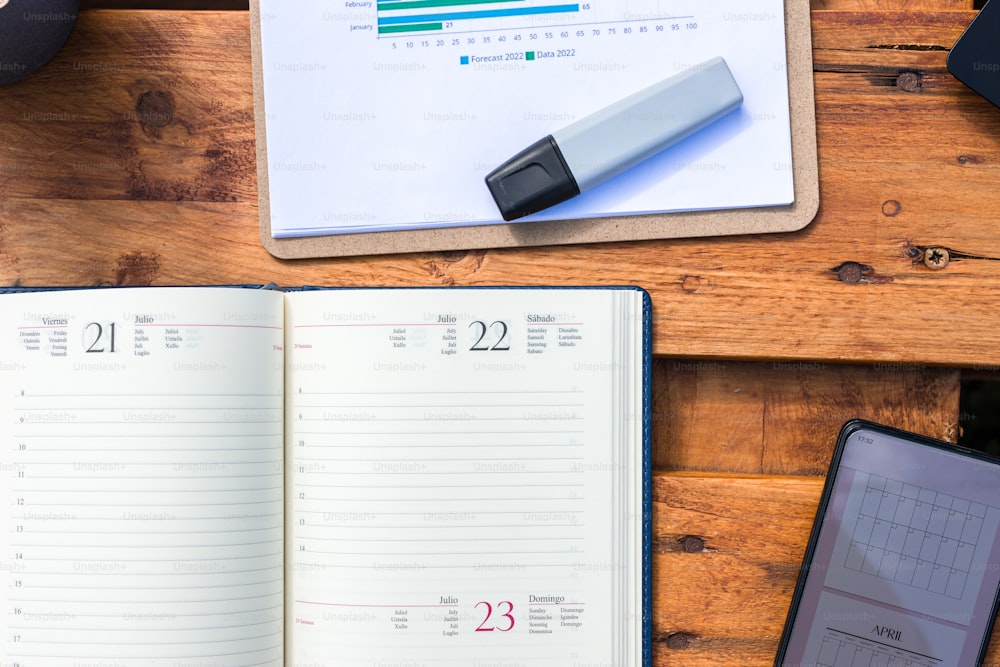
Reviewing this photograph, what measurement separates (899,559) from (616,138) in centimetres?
34

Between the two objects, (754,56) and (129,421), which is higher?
(754,56)

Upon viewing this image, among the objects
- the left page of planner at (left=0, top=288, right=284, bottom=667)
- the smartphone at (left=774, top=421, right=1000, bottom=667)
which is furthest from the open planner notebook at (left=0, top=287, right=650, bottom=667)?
the smartphone at (left=774, top=421, right=1000, bottom=667)

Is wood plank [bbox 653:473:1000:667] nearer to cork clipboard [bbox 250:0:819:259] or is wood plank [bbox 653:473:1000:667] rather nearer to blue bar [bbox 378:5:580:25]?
cork clipboard [bbox 250:0:819:259]

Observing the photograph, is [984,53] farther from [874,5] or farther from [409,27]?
[409,27]

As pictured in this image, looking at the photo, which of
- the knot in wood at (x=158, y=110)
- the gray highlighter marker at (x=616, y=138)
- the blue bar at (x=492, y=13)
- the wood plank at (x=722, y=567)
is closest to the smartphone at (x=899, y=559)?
the wood plank at (x=722, y=567)

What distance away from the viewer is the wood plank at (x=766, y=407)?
56cm

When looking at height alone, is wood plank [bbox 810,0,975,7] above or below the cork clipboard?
above

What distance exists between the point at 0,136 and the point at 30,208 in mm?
57

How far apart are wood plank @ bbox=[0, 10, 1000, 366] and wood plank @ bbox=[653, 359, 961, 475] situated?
20 mm

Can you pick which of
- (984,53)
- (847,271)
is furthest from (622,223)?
(984,53)

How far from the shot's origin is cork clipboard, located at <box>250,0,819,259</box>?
55cm

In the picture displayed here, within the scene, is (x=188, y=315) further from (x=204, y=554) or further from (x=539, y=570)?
(x=539, y=570)

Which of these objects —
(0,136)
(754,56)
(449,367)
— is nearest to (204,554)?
(449,367)

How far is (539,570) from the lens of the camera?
542 millimetres
